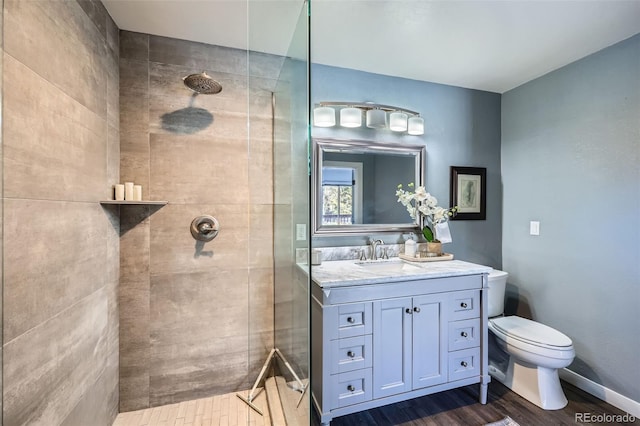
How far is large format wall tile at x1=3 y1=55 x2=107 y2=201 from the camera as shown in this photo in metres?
0.87

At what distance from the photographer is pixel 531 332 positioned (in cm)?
183

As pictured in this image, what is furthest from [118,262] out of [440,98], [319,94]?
[440,98]

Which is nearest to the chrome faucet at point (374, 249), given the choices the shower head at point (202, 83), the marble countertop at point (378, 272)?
the marble countertop at point (378, 272)

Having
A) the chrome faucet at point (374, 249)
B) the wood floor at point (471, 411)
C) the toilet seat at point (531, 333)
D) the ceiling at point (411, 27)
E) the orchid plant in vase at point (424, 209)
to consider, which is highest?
the ceiling at point (411, 27)

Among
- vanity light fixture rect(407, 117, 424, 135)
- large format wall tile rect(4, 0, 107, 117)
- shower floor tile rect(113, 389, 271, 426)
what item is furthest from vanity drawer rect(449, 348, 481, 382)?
large format wall tile rect(4, 0, 107, 117)

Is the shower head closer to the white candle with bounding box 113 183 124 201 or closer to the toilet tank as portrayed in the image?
the white candle with bounding box 113 183 124 201

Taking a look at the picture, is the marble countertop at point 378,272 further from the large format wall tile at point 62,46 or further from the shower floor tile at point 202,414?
the large format wall tile at point 62,46

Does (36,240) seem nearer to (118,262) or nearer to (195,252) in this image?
(118,262)

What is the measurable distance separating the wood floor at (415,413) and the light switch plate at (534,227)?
118 cm

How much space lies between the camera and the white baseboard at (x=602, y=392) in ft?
5.46

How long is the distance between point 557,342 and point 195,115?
8.97 feet

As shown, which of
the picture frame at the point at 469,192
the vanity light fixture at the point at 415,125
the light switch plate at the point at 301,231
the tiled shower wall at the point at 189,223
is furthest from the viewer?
the picture frame at the point at 469,192

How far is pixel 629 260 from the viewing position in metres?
1.73

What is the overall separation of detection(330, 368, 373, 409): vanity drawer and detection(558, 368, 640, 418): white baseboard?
1643mm
